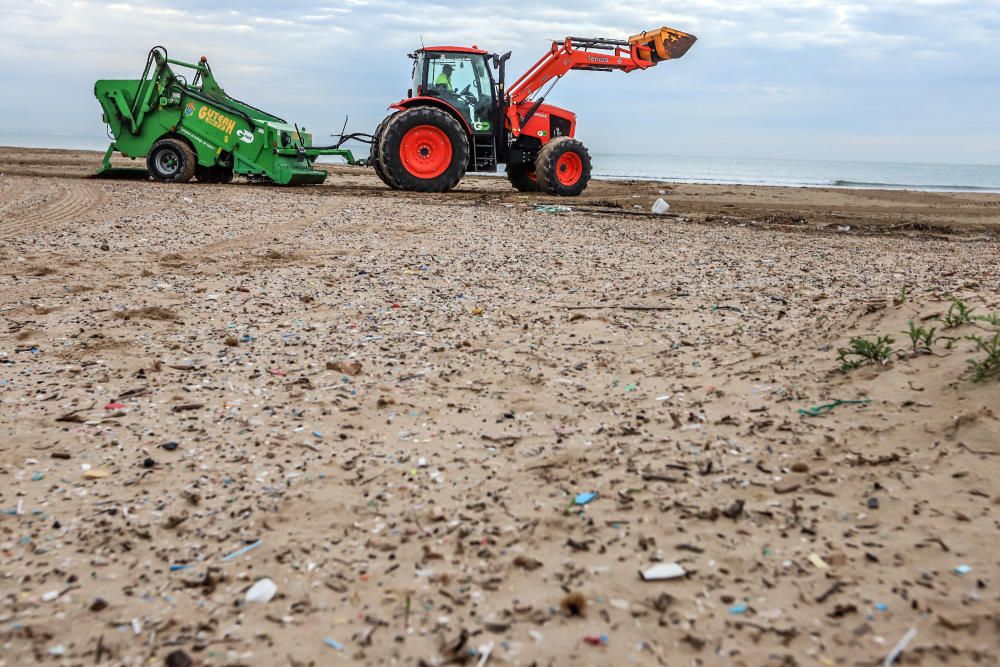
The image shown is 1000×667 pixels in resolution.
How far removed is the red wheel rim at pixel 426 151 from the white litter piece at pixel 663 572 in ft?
41.3

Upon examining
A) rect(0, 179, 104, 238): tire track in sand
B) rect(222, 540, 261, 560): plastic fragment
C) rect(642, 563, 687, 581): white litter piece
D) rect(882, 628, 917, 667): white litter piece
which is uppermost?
rect(0, 179, 104, 238): tire track in sand

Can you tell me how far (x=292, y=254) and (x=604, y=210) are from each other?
5964 millimetres

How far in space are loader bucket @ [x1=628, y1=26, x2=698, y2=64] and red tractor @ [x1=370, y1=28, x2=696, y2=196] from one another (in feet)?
0.06

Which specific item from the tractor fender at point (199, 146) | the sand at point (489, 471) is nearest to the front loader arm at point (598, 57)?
the tractor fender at point (199, 146)

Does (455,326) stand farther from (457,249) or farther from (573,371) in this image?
(457,249)

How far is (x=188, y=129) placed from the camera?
14188 mm

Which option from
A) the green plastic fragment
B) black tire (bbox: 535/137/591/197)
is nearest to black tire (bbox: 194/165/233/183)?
black tire (bbox: 535/137/591/197)

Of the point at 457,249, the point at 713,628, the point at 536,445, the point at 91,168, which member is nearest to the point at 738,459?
the point at 536,445

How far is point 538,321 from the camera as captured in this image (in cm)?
498

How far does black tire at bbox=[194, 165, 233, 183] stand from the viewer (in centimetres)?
1512

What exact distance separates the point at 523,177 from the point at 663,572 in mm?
14232

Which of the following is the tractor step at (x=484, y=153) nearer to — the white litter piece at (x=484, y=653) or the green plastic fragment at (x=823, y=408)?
the green plastic fragment at (x=823, y=408)

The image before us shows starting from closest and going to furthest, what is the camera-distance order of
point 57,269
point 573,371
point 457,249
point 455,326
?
1. point 573,371
2. point 455,326
3. point 57,269
4. point 457,249

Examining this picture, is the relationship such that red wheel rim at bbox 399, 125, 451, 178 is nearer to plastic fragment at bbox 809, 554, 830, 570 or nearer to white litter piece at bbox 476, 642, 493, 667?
plastic fragment at bbox 809, 554, 830, 570
